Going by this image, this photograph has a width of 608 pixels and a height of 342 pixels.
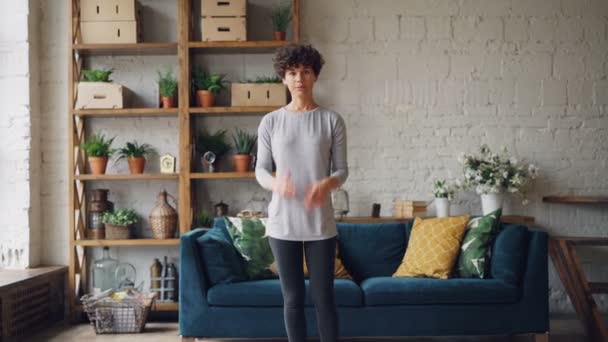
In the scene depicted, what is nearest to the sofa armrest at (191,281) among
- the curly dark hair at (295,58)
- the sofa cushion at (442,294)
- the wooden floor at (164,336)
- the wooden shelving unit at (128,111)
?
the wooden floor at (164,336)

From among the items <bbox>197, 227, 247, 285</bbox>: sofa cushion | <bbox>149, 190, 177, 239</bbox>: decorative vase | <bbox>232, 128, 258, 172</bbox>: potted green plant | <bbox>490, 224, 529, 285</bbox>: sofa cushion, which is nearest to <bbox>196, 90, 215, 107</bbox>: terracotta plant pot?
<bbox>232, 128, 258, 172</bbox>: potted green plant

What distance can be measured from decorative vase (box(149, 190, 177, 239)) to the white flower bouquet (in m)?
2.06

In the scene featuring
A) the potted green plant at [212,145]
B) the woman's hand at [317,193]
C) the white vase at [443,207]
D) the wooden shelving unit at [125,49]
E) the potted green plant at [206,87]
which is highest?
the wooden shelving unit at [125,49]

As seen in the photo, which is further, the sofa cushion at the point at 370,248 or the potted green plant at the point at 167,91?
the potted green plant at the point at 167,91

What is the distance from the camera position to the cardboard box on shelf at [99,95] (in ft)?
14.2

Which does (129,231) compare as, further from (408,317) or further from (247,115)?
(408,317)

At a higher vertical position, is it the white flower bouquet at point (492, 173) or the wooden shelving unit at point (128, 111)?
the wooden shelving unit at point (128, 111)

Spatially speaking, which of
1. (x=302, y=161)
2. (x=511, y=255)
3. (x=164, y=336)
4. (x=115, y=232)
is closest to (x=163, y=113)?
(x=115, y=232)

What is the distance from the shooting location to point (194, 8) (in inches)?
181

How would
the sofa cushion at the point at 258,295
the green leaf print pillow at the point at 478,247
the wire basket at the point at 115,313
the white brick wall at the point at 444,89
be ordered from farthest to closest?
the white brick wall at the point at 444,89
the wire basket at the point at 115,313
the green leaf print pillow at the point at 478,247
the sofa cushion at the point at 258,295

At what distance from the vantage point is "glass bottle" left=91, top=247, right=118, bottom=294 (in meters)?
4.44

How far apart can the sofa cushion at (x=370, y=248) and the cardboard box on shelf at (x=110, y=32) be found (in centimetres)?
196

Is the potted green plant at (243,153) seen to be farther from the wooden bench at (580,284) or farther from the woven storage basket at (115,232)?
the wooden bench at (580,284)

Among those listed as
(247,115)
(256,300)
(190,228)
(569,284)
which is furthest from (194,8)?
(569,284)
